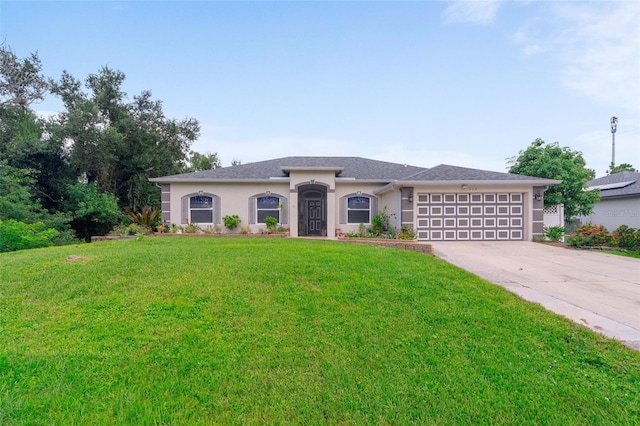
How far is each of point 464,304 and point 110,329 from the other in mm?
4750

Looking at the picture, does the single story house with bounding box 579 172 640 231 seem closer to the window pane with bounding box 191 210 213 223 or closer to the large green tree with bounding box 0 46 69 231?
the window pane with bounding box 191 210 213 223

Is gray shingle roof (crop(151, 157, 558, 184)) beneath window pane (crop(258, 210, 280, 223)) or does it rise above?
above

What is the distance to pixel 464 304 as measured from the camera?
13.7 feet

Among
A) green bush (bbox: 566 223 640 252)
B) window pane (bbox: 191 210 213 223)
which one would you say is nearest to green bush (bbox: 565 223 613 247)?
green bush (bbox: 566 223 640 252)

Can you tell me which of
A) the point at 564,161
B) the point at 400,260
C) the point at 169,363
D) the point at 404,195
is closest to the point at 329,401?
the point at 169,363

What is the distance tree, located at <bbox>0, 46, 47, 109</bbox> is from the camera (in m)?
16.2

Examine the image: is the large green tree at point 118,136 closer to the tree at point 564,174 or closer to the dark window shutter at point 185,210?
the dark window shutter at point 185,210

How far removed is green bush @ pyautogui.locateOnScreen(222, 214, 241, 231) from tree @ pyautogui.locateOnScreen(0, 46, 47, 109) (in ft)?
47.8

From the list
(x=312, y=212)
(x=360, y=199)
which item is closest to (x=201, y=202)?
(x=312, y=212)

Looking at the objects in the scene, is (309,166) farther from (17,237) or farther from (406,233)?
(17,237)

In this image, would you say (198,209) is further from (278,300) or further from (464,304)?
(464,304)

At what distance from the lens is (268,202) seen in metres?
14.1

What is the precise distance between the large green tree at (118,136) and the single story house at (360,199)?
16.9ft

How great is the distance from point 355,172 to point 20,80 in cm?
2025
